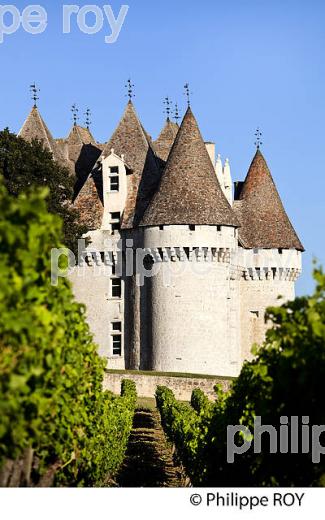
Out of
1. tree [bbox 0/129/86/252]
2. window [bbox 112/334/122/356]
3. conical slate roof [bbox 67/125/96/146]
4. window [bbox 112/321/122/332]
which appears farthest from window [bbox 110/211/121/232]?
conical slate roof [bbox 67/125/96/146]

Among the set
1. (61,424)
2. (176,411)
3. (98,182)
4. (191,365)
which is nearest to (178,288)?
(191,365)

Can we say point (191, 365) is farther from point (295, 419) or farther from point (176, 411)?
point (295, 419)

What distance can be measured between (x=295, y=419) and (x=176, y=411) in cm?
1578

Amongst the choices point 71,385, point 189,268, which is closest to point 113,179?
point 189,268

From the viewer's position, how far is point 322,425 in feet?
35.1

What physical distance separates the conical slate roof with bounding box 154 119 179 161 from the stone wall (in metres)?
14.4

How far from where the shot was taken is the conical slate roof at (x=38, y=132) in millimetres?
52281

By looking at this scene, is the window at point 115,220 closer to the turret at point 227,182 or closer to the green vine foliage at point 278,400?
the turret at point 227,182

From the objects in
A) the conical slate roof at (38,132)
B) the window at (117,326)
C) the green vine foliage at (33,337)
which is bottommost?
the window at (117,326)

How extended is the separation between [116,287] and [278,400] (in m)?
38.1

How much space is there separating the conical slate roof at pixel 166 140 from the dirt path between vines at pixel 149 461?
2093 centimetres

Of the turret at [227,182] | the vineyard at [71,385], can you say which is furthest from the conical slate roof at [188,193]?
the vineyard at [71,385]

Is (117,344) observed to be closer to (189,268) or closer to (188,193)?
(189,268)

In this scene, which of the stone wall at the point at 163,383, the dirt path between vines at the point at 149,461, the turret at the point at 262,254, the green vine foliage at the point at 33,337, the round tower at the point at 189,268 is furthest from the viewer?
the turret at the point at 262,254
